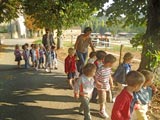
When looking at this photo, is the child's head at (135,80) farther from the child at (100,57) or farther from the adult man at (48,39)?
the adult man at (48,39)

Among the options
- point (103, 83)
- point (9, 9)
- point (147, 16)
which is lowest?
point (103, 83)

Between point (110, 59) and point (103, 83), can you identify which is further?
point (103, 83)

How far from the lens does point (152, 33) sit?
957 centimetres

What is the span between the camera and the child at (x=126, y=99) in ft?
16.8

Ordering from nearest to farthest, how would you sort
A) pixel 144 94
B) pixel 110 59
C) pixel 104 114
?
pixel 144 94
pixel 110 59
pixel 104 114

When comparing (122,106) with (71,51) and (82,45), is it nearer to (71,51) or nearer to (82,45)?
(71,51)

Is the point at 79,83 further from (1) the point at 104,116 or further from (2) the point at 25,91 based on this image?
(2) the point at 25,91

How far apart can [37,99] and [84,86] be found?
297 cm

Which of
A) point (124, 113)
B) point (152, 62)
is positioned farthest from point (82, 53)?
point (124, 113)

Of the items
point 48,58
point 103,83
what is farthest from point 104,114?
point 48,58

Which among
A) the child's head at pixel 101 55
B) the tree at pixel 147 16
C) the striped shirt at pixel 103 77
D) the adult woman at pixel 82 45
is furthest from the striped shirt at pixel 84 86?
the adult woman at pixel 82 45

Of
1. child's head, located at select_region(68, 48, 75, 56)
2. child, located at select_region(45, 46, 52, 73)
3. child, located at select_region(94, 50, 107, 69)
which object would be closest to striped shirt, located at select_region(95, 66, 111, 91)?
child, located at select_region(94, 50, 107, 69)

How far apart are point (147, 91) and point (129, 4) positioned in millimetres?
4490

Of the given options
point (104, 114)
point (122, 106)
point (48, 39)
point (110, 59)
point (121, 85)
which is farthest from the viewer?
point (48, 39)
